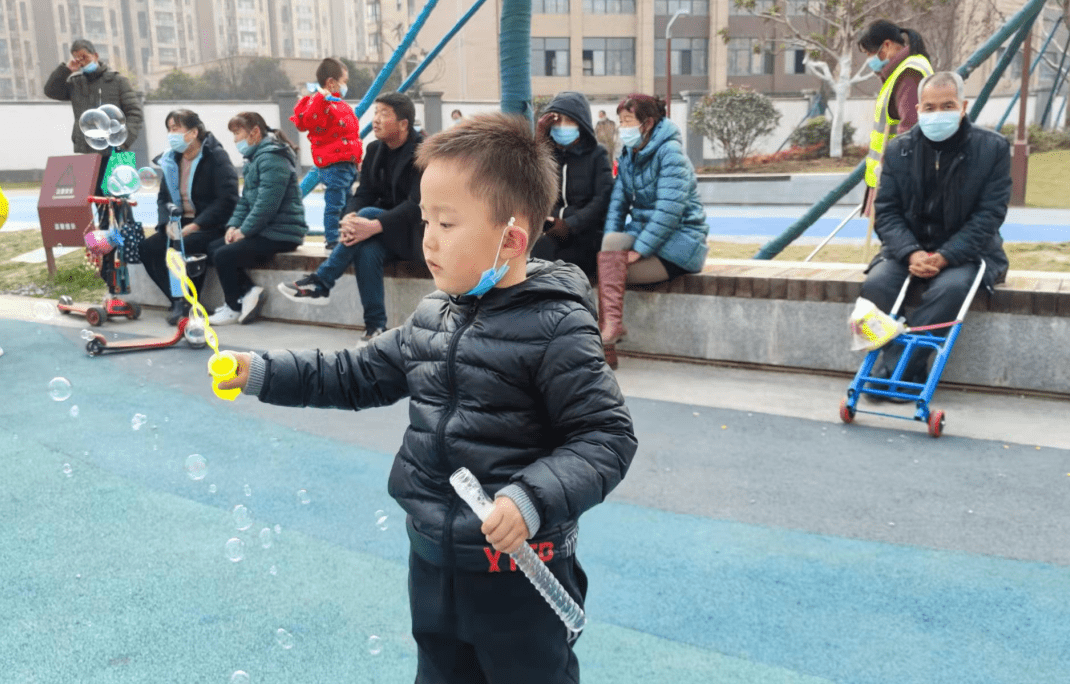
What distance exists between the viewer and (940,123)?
514 centimetres

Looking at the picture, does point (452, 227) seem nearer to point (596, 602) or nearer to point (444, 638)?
point (444, 638)

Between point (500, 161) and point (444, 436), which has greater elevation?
point (500, 161)

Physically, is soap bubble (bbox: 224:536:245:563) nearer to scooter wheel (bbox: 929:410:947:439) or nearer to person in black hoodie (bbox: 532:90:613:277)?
scooter wheel (bbox: 929:410:947:439)

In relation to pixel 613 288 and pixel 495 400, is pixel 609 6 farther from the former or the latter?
pixel 495 400

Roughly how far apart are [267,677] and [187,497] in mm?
1597

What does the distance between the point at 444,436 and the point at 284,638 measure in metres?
1.24

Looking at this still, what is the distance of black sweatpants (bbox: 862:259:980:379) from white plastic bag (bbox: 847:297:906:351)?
24 centimetres

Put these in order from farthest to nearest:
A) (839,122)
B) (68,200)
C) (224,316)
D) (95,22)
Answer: (95,22)
(839,122)
(68,200)
(224,316)

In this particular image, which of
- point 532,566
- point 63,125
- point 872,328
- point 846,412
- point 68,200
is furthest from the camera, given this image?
point 63,125

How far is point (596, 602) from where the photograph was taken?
3.06 metres

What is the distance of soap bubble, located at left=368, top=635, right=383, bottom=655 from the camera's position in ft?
9.04

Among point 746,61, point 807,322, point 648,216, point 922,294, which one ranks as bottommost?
Answer: point 807,322

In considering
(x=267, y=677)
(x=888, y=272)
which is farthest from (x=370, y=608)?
(x=888, y=272)

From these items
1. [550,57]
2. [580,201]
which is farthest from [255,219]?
[550,57]
